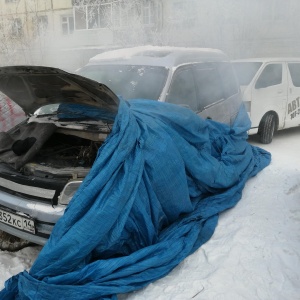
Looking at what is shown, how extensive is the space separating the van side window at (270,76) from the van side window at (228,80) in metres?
1.19

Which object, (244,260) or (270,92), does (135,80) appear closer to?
(244,260)

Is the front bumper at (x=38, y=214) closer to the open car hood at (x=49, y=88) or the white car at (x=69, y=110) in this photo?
the white car at (x=69, y=110)

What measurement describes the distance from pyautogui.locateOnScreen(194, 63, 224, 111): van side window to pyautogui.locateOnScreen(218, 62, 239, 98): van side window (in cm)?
11

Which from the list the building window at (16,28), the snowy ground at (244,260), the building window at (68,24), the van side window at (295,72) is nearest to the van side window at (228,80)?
the snowy ground at (244,260)

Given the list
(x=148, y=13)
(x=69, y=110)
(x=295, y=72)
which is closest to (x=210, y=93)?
(x=69, y=110)

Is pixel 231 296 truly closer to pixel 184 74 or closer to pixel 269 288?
pixel 269 288

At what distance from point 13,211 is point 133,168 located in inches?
35.9

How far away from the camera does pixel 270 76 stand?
6246mm

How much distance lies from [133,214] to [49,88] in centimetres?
137

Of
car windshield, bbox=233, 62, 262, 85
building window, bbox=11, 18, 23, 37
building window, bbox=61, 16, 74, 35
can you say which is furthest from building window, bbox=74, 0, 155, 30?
car windshield, bbox=233, 62, 262, 85

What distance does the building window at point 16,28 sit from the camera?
12547 mm

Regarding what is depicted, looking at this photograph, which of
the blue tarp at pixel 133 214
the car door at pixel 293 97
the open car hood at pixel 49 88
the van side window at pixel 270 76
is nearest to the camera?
the blue tarp at pixel 133 214

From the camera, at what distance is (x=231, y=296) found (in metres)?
2.13

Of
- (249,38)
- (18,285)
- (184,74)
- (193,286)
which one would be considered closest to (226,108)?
(184,74)
